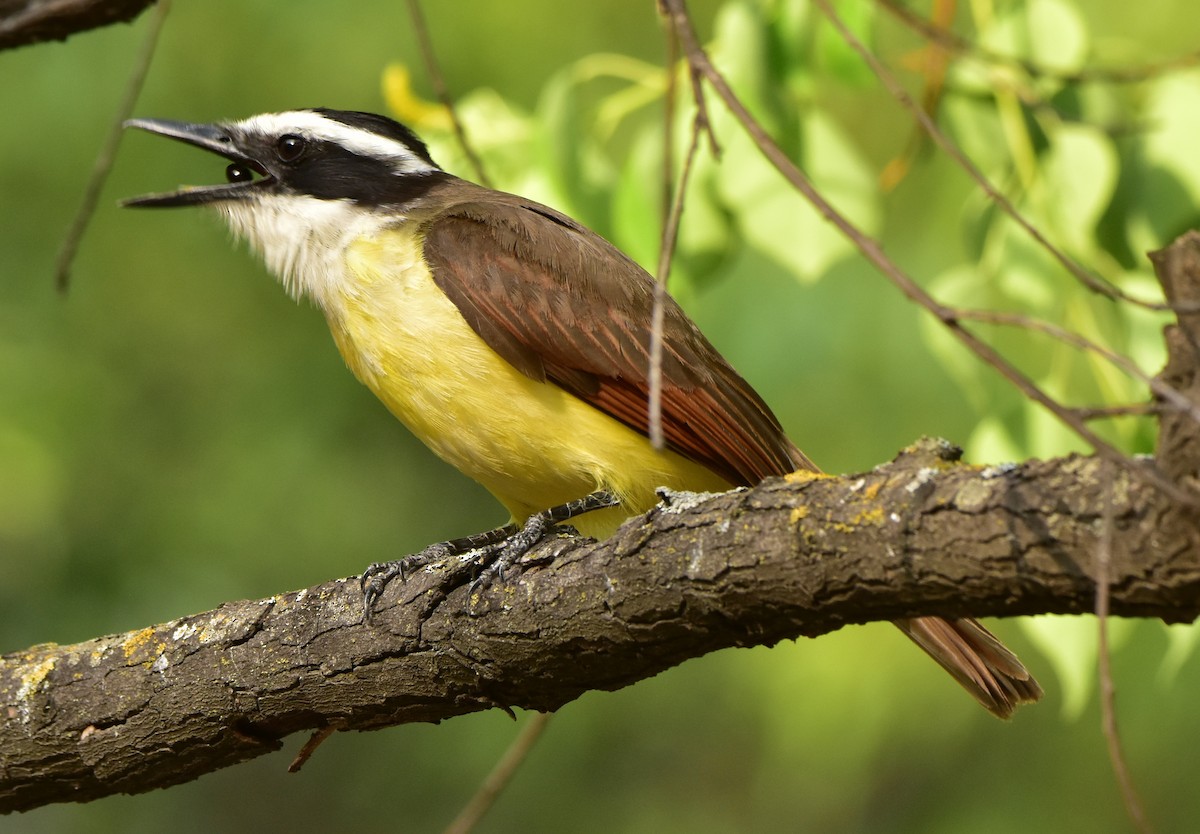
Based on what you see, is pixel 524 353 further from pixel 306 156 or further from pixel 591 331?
pixel 306 156

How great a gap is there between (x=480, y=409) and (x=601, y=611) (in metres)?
1.13

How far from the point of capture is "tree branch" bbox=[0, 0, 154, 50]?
4.01 metres

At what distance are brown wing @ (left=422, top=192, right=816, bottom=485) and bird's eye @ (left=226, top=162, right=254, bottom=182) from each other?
0.82 metres

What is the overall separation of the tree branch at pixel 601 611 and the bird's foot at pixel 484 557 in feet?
0.12

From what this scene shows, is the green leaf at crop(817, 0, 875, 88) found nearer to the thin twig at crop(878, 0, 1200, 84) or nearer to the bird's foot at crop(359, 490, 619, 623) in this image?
the thin twig at crop(878, 0, 1200, 84)

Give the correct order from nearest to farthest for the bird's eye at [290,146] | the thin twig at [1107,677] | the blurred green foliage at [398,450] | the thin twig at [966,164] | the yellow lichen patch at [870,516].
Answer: the thin twig at [1107,677]
the thin twig at [966,164]
the yellow lichen patch at [870,516]
the bird's eye at [290,146]
the blurred green foliage at [398,450]

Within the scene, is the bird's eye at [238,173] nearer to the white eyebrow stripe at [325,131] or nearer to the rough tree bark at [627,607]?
the white eyebrow stripe at [325,131]

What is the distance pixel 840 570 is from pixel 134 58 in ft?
20.2

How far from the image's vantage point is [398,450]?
8.79 m

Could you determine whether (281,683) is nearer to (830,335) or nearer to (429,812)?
(830,335)

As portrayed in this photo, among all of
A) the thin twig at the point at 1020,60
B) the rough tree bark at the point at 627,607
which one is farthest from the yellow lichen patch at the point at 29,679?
the thin twig at the point at 1020,60

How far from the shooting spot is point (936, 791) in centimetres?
780

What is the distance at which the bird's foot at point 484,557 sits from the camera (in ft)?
10.6

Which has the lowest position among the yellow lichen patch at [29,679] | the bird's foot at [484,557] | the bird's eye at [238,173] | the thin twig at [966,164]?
the yellow lichen patch at [29,679]
